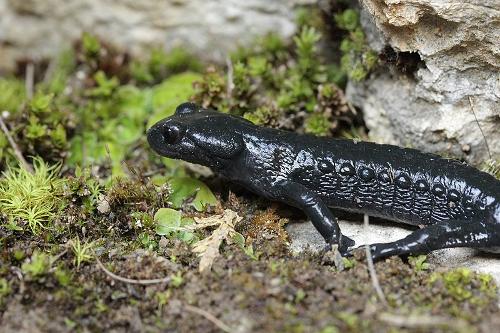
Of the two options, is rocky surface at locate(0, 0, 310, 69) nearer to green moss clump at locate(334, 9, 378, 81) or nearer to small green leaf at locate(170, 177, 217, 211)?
green moss clump at locate(334, 9, 378, 81)

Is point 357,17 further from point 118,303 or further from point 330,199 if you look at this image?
point 118,303

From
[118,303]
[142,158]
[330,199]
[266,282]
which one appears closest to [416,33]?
[330,199]

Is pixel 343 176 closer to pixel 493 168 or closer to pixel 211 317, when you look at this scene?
pixel 493 168

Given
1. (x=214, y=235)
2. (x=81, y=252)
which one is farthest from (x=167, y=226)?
(x=81, y=252)

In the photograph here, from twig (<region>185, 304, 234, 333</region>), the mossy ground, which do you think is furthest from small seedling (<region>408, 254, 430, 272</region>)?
twig (<region>185, 304, 234, 333</region>)

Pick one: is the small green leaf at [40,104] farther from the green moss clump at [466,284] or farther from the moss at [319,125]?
the green moss clump at [466,284]
